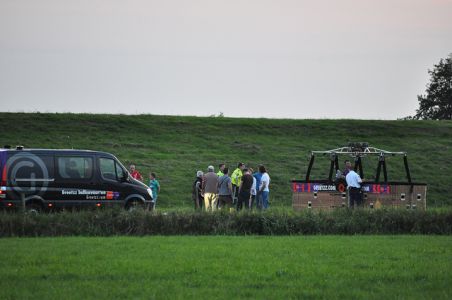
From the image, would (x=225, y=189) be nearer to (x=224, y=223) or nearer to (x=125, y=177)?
(x=125, y=177)

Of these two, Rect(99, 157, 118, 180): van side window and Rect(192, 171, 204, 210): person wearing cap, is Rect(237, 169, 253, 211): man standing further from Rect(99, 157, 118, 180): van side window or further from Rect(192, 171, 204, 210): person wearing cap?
Rect(99, 157, 118, 180): van side window

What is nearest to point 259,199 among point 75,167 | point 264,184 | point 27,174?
point 264,184

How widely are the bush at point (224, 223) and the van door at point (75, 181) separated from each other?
16.4 ft

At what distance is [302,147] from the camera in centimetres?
5291

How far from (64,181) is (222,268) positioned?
40.5 ft

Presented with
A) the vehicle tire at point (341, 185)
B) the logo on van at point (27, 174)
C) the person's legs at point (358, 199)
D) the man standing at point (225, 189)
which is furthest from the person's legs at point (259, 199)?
the logo on van at point (27, 174)

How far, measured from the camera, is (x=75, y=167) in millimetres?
26844

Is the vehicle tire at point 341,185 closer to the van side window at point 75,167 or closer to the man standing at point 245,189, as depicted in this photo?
the man standing at point 245,189

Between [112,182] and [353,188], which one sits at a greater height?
[112,182]

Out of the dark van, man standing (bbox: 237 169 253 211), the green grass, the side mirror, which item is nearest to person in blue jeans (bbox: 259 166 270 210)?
man standing (bbox: 237 169 253 211)

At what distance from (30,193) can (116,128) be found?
29.2 metres

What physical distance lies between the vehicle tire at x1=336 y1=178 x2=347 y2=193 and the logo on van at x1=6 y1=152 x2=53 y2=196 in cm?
935

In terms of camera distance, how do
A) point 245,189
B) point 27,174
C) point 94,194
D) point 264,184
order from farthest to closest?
point 264,184
point 245,189
point 94,194
point 27,174

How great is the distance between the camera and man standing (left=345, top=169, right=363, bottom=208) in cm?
2841
